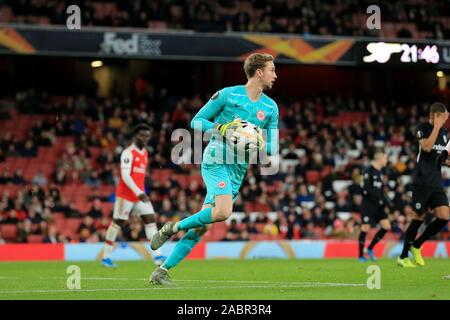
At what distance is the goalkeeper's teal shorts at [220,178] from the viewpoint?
11141 millimetres

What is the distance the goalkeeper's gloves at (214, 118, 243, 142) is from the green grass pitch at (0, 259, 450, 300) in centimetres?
175

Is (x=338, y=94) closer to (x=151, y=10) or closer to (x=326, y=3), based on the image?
(x=326, y=3)

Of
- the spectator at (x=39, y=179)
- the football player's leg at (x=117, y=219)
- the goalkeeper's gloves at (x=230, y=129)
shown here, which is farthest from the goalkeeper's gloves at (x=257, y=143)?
the spectator at (x=39, y=179)

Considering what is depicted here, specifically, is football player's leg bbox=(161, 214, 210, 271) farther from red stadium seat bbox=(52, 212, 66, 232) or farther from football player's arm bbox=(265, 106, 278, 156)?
red stadium seat bbox=(52, 212, 66, 232)

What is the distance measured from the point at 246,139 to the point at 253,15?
22787 millimetres

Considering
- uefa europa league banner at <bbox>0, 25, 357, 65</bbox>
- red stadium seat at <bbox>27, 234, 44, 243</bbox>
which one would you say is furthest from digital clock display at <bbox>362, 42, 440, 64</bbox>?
red stadium seat at <bbox>27, 234, 44, 243</bbox>

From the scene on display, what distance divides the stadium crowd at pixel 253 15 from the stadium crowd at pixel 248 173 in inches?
114

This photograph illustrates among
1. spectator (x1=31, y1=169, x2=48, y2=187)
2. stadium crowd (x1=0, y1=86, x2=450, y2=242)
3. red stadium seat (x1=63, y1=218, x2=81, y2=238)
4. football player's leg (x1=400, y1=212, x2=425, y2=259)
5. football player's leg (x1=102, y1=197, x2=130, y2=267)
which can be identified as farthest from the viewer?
spectator (x1=31, y1=169, x2=48, y2=187)

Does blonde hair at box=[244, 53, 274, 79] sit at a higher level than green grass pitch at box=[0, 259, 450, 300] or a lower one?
higher

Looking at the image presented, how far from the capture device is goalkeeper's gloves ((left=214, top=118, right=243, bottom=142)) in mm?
11070

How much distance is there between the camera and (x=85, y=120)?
31359 mm

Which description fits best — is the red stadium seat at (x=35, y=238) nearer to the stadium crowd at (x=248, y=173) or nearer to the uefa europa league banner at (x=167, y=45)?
the stadium crowd at (x=248, y=173)

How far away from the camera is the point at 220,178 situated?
1120 centimetres
